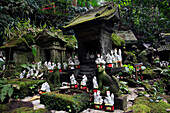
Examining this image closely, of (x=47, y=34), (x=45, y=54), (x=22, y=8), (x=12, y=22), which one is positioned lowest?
(x=45, y=54)

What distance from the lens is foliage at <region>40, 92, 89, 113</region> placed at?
3.20 metres

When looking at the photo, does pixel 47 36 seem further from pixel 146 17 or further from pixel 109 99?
pixel 146 17

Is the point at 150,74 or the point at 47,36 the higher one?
the point at 47,36

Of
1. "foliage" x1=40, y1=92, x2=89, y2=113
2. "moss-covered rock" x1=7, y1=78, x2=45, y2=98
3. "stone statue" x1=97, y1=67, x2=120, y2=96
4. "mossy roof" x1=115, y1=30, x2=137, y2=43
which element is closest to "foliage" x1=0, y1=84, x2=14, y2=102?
"moss-covered rock" x1=7, y1=78, x2=45, y2=98

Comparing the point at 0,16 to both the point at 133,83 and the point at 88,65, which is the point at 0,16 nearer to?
the point at 88,65

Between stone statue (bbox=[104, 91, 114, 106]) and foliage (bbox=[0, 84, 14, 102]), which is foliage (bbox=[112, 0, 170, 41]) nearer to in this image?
stone statue (bbox=[104, 91, 114, 106])

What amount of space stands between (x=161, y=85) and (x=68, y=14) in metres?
12.5

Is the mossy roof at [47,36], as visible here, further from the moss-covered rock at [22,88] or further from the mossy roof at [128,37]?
the mossy roof at [128,37]

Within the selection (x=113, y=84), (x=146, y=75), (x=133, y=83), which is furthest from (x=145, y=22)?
(x=113, y=84)

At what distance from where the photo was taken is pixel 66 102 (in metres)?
3.33

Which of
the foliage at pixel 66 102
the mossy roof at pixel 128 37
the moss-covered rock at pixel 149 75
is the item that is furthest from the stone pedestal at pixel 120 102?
the mossy roof at pixel 128 37

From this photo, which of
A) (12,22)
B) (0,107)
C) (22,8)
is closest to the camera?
(0,107)

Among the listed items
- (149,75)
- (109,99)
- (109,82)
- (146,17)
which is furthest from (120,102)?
(146,17)

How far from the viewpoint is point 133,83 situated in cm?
594
